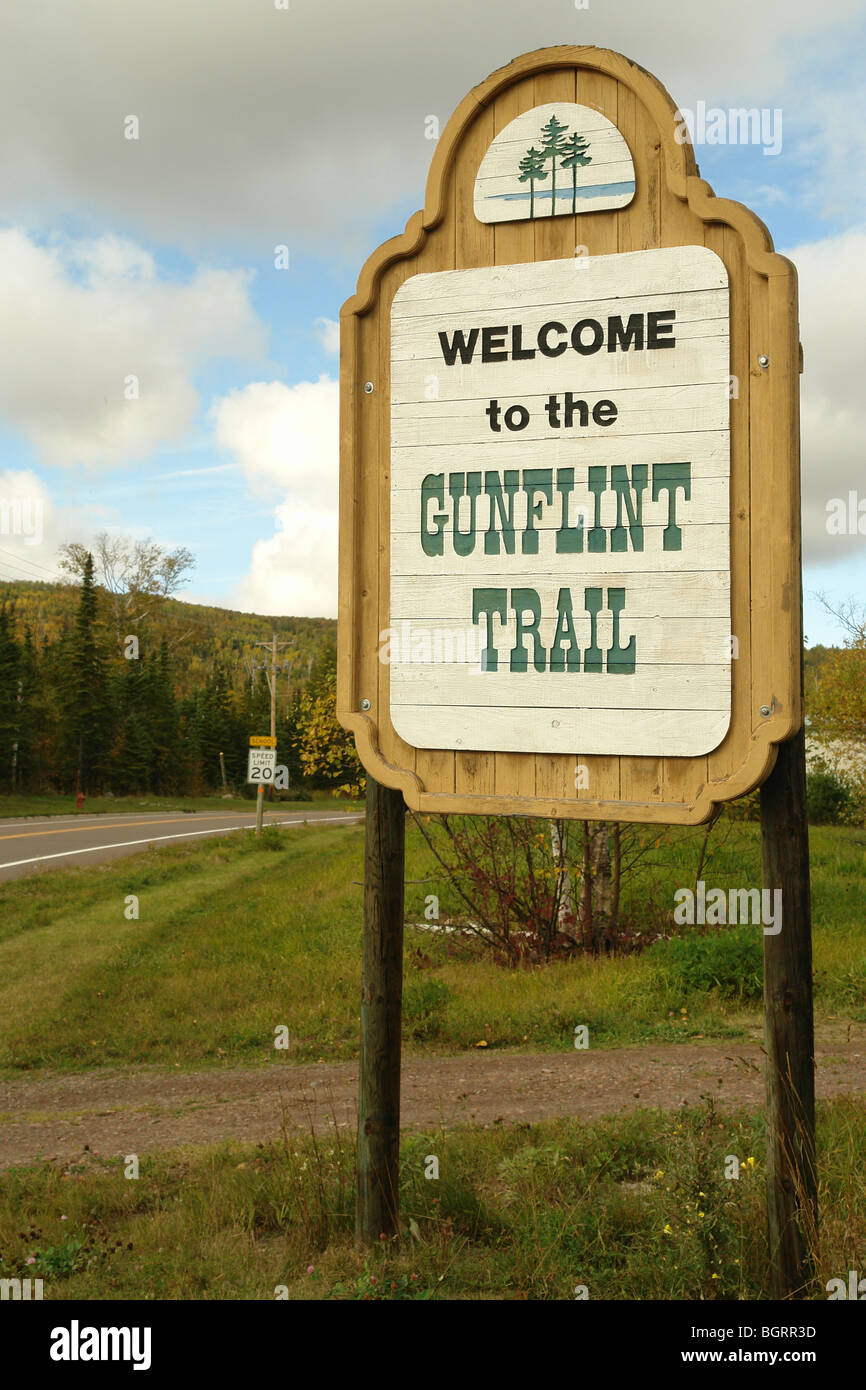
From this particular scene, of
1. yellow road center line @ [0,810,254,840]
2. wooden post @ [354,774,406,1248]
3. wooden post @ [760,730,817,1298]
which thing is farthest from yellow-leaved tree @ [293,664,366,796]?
wooden post @ [760,730,817,1298]

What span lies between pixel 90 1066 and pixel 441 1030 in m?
2.78

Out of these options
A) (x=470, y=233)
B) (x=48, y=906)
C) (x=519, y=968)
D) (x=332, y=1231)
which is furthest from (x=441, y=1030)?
(x=48, y=906)

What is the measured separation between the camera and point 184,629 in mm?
71438

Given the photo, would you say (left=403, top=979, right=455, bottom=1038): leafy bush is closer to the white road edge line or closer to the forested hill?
the white road edge line

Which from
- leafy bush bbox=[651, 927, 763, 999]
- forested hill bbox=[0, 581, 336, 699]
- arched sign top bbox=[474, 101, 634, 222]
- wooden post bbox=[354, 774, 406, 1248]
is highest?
forested hill bbox=[0, 581, 336, 699]

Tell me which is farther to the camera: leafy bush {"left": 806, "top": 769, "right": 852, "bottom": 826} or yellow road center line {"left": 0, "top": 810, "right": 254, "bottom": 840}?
leafy bush {"left": 806, "top": 769, "right": 852, "bottom": 826}

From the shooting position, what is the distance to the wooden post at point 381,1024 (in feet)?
12.0

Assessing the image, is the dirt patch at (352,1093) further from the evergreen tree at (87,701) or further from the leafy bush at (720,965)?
the evergreen tree at (87,701)

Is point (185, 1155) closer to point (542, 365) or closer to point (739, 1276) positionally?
point (739, 1276)

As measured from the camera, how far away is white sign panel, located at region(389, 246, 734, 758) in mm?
3107

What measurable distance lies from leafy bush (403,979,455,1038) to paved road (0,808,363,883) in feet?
34.9

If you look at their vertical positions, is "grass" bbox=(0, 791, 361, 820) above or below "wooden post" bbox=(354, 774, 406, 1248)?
below

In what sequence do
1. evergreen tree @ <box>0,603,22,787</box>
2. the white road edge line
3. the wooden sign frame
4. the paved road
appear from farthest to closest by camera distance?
1. evergreen tree @ <box>0,603,22,787</box>
2. the paved road
3. the white road edge line
4. the wooden sign frame

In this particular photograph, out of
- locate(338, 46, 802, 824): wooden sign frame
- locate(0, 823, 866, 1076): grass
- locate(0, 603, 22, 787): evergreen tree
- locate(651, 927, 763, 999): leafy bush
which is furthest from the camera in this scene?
locate(0, 603, 22, 787): evergreen tree
